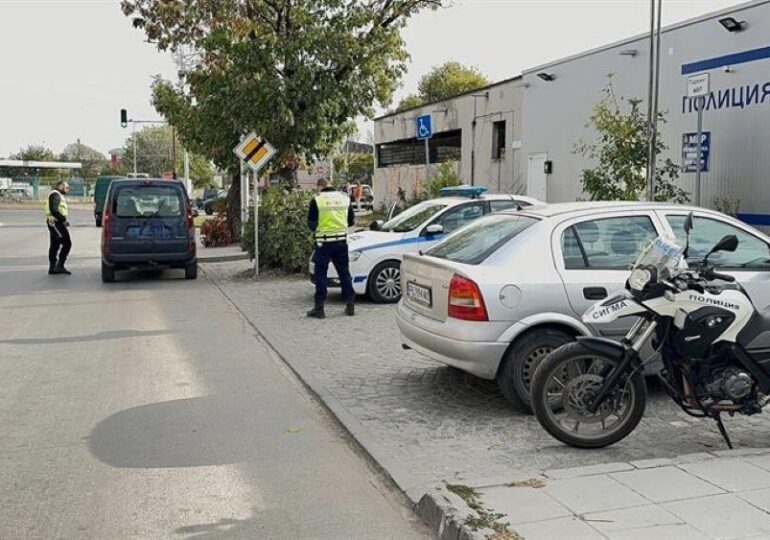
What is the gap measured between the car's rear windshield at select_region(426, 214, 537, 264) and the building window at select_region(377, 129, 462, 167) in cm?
2527

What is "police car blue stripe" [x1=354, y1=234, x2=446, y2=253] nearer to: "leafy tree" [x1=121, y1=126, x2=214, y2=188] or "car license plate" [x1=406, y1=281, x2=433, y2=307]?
"car license plate" [x1=406, y1=281, x2=433, y2=307]

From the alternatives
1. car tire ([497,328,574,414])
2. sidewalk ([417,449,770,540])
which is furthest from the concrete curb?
sidewalk ([417,449,770,540])

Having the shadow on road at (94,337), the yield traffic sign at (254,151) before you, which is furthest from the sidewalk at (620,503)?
the yield traffic sign at (254,151)

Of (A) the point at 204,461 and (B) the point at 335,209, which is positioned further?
(B) the point at 335,209

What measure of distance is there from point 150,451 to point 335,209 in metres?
6.17

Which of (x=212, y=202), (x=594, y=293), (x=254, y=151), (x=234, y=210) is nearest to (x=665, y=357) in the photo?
(x=594, y=293)

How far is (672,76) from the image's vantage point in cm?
1689

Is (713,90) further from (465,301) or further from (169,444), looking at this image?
(169,444)

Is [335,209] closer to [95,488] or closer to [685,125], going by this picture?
[95,488]

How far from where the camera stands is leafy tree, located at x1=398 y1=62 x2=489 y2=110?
61.1m

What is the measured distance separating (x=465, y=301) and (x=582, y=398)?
4.15ft

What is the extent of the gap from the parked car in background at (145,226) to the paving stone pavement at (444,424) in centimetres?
684

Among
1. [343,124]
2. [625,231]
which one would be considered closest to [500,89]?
[343,124]

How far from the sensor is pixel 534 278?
6.48 metres
